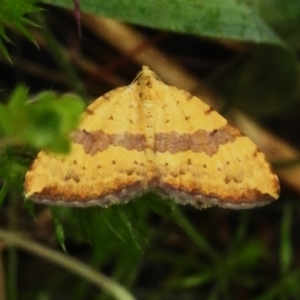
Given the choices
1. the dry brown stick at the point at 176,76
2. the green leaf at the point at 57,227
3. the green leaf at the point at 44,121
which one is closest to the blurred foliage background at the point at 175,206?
the dry brown stick at the point at 176,76

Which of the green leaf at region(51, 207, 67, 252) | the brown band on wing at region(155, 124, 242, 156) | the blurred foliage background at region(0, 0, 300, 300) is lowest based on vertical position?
the blurred foliage background at region(0, 0, 300, 300)

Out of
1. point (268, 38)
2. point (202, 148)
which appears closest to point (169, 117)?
point (202, 148)

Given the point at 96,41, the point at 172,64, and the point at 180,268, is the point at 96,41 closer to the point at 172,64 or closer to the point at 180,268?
the point at 172,64

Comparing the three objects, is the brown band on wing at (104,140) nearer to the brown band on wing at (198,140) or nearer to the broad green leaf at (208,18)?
the brown band on wing at (198,140)

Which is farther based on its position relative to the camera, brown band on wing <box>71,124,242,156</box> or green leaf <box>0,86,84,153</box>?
brown band on wing <box>71,124,242,156</box>

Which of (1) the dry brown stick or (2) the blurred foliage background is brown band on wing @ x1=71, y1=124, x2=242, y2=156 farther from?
(1) the dry brown stick

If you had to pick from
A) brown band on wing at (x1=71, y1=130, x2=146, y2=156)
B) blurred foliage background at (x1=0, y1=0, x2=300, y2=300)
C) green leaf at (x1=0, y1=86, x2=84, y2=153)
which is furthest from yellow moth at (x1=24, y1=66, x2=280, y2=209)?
green leaf at (x1=0, y1=86, x2=84, y2=153)

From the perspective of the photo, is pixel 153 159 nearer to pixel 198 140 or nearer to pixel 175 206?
pixel 198 140
